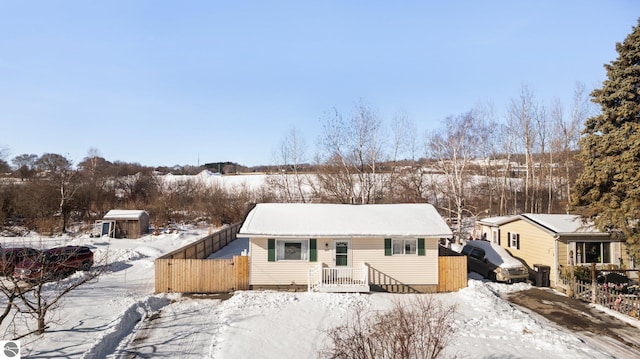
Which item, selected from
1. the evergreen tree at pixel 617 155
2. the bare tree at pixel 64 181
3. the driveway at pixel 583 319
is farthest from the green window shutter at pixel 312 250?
the bare tree at pixel 64 181

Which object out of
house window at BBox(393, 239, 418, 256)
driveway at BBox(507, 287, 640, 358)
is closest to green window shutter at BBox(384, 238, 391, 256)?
house window at BBox(393, 239, 418, 256)

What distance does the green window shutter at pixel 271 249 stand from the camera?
620 inches

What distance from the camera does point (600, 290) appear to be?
Result: 47.0 ft

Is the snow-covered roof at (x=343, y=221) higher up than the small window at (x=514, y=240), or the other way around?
the snow-covered roof at (x=343, y=221)

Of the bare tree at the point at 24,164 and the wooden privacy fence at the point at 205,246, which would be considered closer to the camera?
the wooden privacy fence at the point at 205,246

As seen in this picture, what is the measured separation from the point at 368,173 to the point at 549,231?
15.9 m

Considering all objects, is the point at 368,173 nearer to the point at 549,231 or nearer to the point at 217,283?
the point at 549,231

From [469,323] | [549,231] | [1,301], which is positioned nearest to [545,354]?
[469,323]

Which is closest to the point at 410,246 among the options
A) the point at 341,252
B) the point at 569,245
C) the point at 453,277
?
the point at 453,277

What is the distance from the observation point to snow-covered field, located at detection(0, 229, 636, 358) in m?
9.37

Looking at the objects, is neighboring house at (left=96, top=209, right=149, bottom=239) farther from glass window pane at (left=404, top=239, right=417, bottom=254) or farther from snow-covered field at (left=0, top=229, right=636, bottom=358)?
glass window pane at (left=404, top=239, right=417, bottom=254)

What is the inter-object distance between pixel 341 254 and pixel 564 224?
39.0 ft

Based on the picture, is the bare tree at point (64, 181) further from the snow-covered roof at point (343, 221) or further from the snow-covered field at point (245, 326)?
the snow-covered roof at point (343, 221)

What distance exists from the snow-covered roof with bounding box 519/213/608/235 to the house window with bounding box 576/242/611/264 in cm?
80
